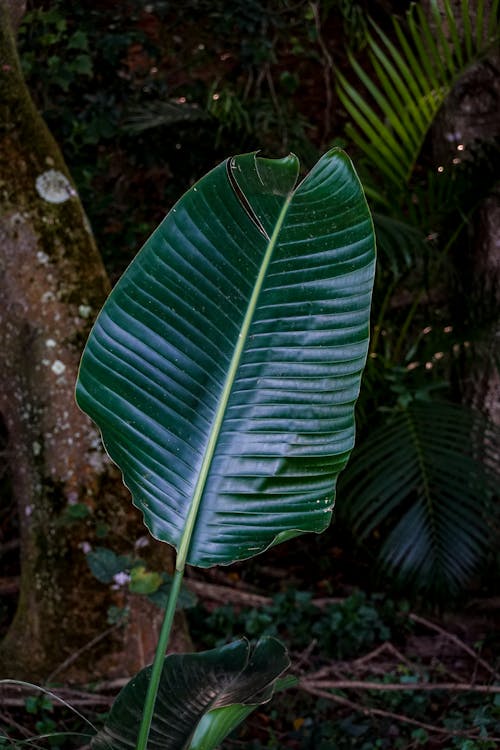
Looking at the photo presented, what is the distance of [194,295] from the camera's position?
1.11 m

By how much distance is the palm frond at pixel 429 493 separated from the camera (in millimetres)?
2234

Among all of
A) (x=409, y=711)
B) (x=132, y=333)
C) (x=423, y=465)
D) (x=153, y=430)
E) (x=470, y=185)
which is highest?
(x=132, y=333)

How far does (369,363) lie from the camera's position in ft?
8.44

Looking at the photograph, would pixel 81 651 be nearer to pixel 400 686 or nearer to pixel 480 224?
pixel 400 686

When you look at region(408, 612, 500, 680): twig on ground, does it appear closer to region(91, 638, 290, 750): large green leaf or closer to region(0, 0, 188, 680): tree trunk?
region(0, 0, 188, 680): tree trunk

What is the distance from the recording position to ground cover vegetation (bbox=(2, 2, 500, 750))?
2.04 m

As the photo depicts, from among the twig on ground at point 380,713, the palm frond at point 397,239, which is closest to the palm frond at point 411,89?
the palm frond at point 397,239

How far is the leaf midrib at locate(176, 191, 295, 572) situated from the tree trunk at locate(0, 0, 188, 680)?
91 centimetres

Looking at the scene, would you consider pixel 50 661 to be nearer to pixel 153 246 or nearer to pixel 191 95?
pixel 153 246

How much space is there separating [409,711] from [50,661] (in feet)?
2.88

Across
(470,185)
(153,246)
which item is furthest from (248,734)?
(470,185)

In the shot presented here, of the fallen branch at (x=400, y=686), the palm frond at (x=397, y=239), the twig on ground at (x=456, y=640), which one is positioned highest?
the palm frond at (x=397, y=239)

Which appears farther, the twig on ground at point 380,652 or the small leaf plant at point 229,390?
the twig on ground at point 380,652

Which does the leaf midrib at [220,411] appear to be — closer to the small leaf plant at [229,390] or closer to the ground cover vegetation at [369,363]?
the small leaf plant at [229,390]
